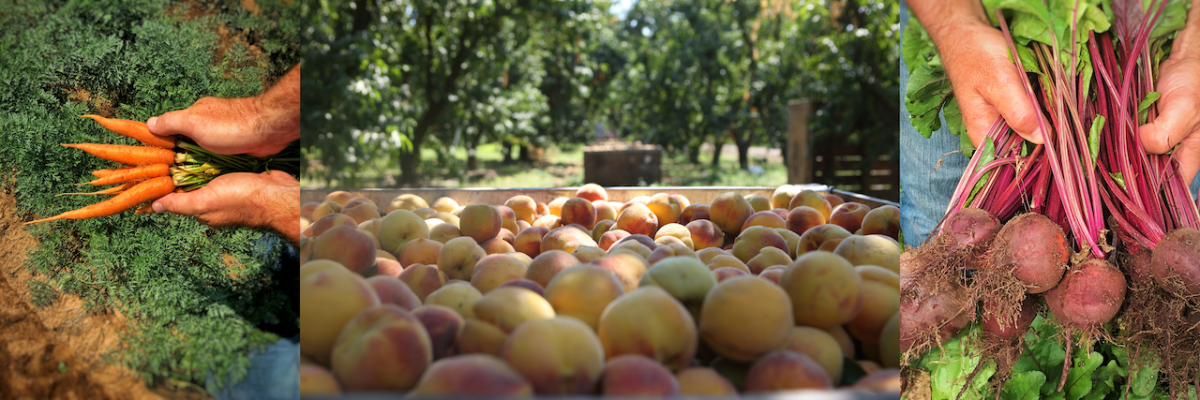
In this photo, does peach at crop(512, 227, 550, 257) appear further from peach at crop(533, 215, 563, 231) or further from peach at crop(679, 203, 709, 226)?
peach at crop(679, 203, 709, 226)

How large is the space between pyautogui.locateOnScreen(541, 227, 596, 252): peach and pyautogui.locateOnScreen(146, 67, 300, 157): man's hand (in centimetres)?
120

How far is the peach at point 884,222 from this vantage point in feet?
3.26

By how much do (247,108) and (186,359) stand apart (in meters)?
0.83

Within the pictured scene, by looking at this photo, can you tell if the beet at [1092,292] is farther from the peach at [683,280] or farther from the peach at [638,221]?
the peach at [683,280]

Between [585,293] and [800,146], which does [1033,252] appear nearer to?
[585,293]

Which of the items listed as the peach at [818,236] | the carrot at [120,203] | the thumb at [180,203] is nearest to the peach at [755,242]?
the peach at [818,236]

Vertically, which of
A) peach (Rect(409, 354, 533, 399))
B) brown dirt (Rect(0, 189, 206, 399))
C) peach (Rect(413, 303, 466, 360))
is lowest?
brown dirt (Rect(0, 189, 206, 399))

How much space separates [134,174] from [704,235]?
1.83m

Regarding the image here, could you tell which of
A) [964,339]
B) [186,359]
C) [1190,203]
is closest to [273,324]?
[186,359]

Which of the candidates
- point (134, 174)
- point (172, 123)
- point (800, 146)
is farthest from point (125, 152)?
point (800, 146)

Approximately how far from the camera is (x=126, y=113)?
2.07 meters

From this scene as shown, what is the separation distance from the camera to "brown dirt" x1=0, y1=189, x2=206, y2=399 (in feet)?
5.22

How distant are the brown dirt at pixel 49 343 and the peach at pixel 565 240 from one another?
0.98m

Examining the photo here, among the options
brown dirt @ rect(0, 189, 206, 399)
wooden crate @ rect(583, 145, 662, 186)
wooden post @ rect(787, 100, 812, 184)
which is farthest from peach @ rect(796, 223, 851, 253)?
Result: wooden crate @ rect(583, 145, 662, 186)
